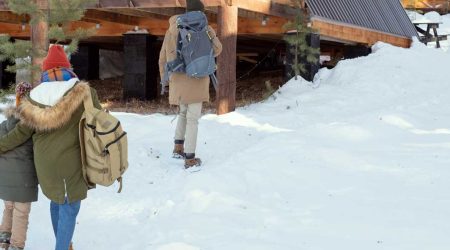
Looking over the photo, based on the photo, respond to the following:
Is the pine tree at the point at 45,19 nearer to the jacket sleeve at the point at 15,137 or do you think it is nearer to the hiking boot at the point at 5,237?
the hiking boot at the point at 5,237

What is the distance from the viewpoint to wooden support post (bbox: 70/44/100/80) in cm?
1902

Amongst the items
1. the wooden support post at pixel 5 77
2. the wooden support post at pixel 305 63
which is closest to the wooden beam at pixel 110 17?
the wooden support post at pixel 305 63

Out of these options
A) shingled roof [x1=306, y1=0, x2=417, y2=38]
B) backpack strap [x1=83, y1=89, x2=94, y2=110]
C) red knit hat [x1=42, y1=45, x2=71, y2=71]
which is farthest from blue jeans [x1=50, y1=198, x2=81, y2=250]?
shingled roof [x1=306, y1=0, x2=417, y2=38]

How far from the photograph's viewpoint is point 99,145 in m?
3.67

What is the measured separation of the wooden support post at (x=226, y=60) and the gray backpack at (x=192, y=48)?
3.43 m

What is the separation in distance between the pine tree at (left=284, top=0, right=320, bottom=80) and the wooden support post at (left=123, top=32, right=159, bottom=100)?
347cm

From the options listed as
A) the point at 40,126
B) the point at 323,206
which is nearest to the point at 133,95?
the point at 323,206

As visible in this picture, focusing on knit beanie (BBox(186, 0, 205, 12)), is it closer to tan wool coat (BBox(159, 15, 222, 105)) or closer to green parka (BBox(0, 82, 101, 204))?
tan wool coat (BBox(159, 15, 222, 105))

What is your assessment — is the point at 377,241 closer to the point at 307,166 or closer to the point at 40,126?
the point at 307,166

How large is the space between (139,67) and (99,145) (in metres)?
10.2

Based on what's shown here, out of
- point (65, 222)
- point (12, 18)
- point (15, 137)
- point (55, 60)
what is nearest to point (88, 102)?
point (55, 60)

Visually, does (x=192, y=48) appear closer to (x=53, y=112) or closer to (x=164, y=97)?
(x=53, y=112)

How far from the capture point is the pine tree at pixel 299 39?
12.0 meters

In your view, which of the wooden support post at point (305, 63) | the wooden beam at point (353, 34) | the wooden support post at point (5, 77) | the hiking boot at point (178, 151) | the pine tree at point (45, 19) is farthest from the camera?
the wooden support post at point (5, 77)
